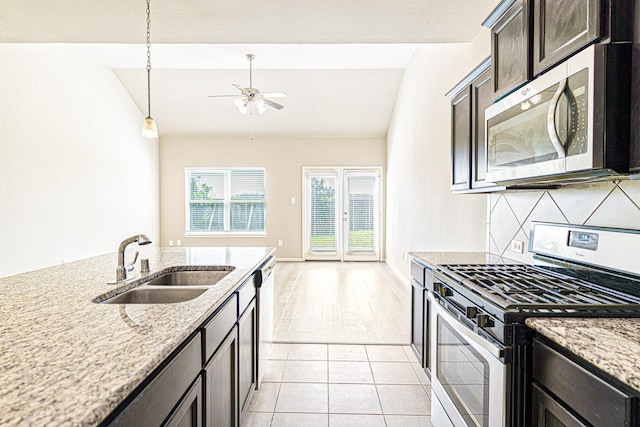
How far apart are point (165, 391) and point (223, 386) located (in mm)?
637

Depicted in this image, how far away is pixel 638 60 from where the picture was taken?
109 cm

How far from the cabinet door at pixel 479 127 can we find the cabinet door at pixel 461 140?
6cm

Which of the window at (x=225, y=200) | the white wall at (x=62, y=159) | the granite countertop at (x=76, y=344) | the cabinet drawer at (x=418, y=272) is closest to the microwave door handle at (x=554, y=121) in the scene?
the cabinet drawer at (x=418, y=272)

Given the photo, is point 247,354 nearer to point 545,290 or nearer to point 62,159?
point 545,290

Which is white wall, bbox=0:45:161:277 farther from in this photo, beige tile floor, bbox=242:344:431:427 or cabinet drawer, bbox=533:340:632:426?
cabinet drawer, bbox=533:340:632:426

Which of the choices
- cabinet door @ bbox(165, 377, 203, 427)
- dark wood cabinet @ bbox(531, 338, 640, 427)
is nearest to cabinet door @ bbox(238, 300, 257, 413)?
cabinet door @ bbox(165, 377, 203, 427)

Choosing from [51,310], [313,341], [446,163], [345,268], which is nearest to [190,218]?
[345,268]

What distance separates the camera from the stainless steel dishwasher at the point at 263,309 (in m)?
2.21

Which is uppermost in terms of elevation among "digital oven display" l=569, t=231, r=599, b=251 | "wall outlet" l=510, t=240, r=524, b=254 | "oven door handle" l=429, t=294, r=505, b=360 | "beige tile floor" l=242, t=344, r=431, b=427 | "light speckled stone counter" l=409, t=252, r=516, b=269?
"digital oven display" l=569, t=231, r=599, b=251

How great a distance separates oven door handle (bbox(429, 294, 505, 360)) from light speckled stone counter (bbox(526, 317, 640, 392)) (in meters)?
0.14

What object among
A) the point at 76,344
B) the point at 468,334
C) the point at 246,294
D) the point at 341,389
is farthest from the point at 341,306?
the point at 76,344

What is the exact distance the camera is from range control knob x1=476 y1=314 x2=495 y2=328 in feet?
4.02

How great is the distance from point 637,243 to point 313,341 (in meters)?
2.47

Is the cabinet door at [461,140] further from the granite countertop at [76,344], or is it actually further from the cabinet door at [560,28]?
the granite countertop at [76,344]
